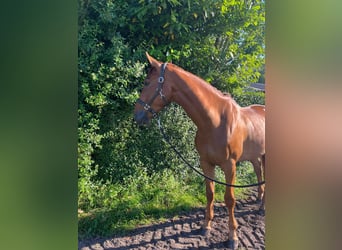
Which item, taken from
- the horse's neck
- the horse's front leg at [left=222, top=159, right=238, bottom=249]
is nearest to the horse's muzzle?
the horse's neck

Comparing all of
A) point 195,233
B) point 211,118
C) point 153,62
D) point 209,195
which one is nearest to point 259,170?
point 209,195

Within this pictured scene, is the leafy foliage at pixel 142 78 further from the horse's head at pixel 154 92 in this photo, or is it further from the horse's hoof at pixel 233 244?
the horse's hoof at pixel 233 244

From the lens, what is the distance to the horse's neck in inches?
98.9

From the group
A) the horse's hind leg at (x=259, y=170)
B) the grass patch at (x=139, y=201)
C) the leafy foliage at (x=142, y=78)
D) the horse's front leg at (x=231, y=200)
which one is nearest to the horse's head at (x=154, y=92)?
the leafy foliage at (x=142, y=78)

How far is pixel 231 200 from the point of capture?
8.04 feet

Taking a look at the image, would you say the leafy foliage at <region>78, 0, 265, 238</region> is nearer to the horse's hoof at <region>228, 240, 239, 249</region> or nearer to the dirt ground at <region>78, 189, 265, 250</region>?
the dirt ground at <region>78, 189, 265, 250</region>

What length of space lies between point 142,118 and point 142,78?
381mm

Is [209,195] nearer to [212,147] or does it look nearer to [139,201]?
[212,147]

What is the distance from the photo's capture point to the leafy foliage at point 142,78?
2.57 metres

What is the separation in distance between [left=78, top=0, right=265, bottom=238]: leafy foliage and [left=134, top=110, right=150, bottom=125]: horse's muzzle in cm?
13

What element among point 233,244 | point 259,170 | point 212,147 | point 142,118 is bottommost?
point 233,244
